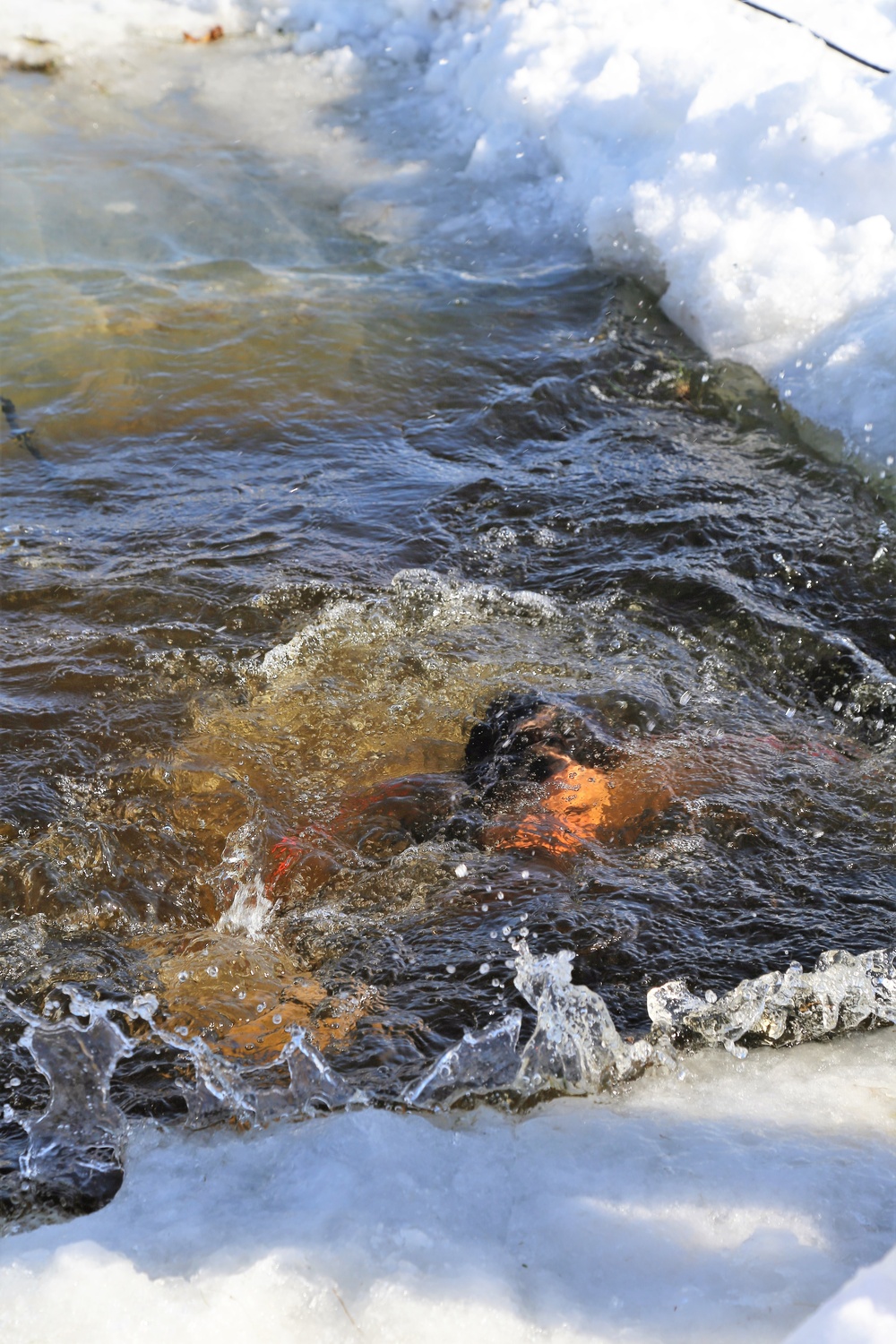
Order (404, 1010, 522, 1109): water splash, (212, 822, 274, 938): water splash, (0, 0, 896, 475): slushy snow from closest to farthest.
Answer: (404, 1010, 522, 1109): water splash < (212, 822, 274, 938): water splash < (0, 0, 896, 475): slushy snow

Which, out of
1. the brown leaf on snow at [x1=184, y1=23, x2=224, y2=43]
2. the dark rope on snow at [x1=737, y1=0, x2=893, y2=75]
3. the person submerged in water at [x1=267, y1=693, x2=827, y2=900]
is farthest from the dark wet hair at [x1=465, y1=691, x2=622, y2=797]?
the brown leaf on snow at [x1=184, y1=23, x2=224, y2=43]

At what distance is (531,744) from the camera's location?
2.98 metres

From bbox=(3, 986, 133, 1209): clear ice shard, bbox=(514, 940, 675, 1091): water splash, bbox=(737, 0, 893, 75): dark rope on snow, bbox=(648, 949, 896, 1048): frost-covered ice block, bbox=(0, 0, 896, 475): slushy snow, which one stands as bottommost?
bbox=(3, 986, 133, 1209): clear ice shard

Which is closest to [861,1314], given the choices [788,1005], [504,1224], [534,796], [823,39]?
[504,1224]

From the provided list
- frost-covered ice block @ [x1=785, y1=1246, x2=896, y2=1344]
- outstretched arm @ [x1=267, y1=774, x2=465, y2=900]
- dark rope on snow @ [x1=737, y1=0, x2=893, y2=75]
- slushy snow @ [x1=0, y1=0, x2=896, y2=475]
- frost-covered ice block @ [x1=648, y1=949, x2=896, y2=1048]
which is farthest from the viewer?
dark rope on snow @ [x1=737, y1=0, x2=893, y2=75]

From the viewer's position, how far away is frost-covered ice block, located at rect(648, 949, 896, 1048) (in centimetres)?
229

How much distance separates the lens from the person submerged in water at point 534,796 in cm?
280

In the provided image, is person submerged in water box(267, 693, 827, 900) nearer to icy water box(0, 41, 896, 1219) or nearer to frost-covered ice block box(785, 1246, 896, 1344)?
icy water box(0, 41, 896, 1219)

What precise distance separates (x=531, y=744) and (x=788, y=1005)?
98cm

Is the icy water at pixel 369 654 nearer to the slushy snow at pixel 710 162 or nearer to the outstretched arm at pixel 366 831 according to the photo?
the outstretched arm at pixel 366 831

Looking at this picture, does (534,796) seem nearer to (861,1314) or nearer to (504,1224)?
(504,1224)

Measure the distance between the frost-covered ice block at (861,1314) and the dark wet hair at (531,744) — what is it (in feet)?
5.67

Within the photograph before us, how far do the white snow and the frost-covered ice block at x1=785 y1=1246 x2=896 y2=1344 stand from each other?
42cm

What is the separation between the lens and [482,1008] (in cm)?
236
